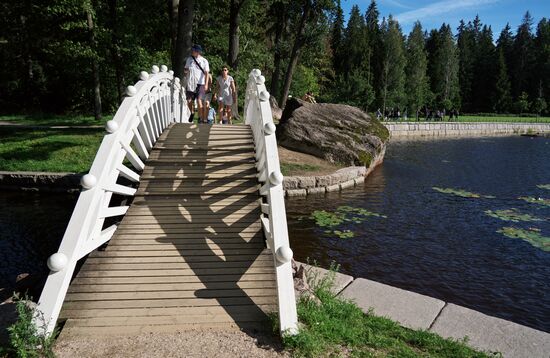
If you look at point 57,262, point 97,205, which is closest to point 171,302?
point 57,262

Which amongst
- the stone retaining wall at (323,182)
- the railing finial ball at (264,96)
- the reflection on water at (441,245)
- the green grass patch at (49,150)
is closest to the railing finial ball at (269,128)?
the railing finial ball at (264,96)

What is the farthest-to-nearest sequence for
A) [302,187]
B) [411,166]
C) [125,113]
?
[411,166], [302,187], [125,113]

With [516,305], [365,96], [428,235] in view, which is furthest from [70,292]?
[365,96]

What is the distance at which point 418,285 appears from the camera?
21.5ft

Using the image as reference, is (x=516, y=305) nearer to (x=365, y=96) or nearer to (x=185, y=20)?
(x=185, y=20)

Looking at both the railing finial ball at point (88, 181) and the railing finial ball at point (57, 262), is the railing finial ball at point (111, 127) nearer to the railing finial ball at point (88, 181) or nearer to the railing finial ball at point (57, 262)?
the railing finial ball at point (88, 181)

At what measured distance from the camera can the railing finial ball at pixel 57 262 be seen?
136 inches

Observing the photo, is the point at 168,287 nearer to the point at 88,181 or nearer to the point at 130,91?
the point at 88,181

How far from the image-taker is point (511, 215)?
35.1ft

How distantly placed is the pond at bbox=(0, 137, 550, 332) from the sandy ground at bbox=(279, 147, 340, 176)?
1266 mm

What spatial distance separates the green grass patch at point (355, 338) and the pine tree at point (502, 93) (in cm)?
7560

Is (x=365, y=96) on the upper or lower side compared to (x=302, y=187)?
upper

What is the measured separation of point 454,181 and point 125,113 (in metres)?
13.8

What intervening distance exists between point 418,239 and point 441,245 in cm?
49
